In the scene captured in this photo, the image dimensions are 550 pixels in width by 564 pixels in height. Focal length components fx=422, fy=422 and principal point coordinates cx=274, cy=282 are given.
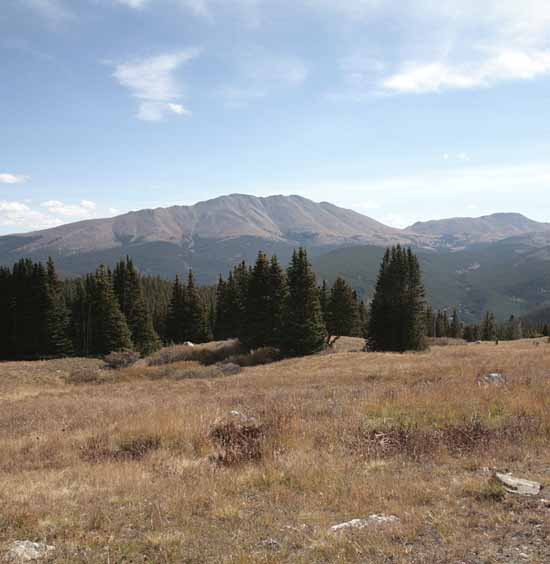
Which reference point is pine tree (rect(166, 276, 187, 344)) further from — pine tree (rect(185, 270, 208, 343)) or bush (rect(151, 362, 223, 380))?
bush (rect(151, 362, 223, 380))

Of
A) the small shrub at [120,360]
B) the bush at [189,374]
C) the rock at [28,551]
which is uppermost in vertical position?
the rock at [28,551]

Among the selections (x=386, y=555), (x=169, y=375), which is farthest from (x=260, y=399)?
(x=169, y=375)

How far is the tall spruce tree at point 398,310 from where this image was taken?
2010 inches

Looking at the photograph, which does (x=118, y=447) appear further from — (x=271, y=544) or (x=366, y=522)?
(x=366, y=522)

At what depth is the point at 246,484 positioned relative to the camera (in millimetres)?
7172

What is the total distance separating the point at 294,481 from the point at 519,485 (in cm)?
342

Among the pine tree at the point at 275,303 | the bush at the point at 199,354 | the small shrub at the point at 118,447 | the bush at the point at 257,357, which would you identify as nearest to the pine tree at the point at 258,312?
the pine tree at the point at 275,303

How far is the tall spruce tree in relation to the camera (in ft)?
168

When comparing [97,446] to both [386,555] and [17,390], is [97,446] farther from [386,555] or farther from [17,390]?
[17,390]

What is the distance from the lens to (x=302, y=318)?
148 feet

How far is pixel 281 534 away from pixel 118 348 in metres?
53.3

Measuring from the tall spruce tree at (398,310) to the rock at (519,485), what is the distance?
45.7 meters

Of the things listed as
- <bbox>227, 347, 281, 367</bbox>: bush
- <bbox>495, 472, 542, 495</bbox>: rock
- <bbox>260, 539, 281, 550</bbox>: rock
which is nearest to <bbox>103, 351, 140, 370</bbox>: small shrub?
<bbox>227, 347, 281, 367</bbox>: bush

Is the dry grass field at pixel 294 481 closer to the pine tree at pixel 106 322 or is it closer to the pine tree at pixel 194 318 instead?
the pine tree at pixel 106 322
